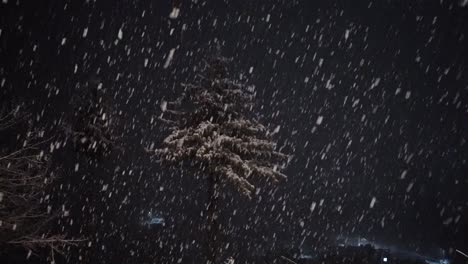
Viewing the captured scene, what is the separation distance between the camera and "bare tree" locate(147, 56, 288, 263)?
16250 mm

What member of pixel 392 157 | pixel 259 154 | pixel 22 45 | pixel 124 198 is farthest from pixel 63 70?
pixel 392 157

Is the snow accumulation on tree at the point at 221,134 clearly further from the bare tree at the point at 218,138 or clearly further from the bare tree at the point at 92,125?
the bare tree at the point at 92,125

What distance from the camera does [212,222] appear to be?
16.7 m

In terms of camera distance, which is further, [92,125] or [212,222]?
[212,222]

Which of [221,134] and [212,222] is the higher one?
[221,134]

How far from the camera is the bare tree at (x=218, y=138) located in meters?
16.2

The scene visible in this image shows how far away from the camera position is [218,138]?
16031 millimetres

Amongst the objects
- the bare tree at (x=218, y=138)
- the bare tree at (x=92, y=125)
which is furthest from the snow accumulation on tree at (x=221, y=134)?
the bare tree at (x=92, y=125)

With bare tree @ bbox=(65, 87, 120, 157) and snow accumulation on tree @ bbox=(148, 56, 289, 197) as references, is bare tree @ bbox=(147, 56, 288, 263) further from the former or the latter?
bare tree @ bbox=(65, 87, 120, 157)

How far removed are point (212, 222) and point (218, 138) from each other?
3.51 metres

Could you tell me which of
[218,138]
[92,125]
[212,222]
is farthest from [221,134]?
[92,125]

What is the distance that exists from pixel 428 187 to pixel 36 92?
74056mm

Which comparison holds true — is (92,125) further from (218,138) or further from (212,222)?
(212,222)

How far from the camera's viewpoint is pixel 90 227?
14828mm
